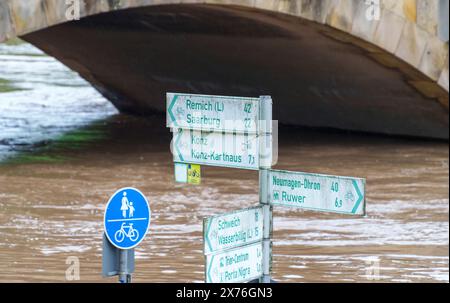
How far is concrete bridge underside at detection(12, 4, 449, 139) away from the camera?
15.6 meters

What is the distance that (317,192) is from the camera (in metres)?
5.46

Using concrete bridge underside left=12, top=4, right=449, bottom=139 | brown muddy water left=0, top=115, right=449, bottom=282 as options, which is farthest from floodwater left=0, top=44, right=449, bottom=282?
concrete bridge underside left=12, top=4, right=449, bottom=139

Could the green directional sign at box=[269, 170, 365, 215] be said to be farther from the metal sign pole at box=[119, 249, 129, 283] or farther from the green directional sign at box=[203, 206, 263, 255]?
the metal sign pole at box=[119, 249, 129, 283]

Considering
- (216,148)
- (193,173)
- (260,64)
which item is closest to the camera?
(216,148)

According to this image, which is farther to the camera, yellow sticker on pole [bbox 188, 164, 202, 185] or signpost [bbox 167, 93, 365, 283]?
yellow sticker on pole [bbox 188, 164, 202, 185]

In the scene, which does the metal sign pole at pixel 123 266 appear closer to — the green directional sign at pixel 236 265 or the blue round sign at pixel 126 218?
the blue round sign at pixel 126 218

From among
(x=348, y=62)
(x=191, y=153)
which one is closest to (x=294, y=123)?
(x=348, y=62)

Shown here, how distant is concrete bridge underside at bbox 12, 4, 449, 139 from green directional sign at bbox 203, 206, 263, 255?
344 inches

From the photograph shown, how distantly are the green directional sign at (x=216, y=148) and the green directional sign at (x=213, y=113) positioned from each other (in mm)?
32

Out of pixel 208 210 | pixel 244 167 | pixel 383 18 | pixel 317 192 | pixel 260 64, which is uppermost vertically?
pixel 383 18

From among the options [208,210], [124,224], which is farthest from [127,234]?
[208,210]

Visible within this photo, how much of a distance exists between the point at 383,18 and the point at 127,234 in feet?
33.1

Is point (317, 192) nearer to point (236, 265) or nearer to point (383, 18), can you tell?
point (236, 265)

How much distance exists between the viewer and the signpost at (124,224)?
5648mm
